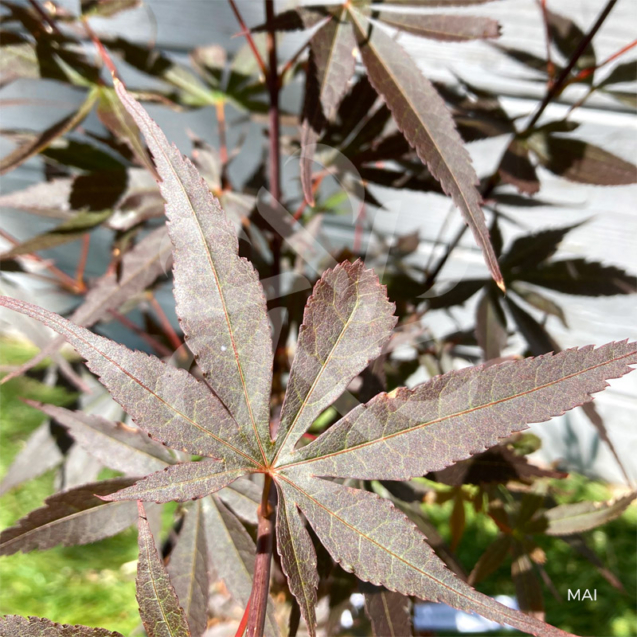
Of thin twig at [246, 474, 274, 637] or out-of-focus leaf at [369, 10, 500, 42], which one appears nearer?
thin twig at [246, 474, 274, 637]

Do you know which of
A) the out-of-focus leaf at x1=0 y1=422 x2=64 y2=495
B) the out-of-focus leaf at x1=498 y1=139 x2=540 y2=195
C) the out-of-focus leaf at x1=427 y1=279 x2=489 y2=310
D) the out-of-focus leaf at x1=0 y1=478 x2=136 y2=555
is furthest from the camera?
the out-of-focus leaf at x1=0 y1=422 x2=64 y2=495

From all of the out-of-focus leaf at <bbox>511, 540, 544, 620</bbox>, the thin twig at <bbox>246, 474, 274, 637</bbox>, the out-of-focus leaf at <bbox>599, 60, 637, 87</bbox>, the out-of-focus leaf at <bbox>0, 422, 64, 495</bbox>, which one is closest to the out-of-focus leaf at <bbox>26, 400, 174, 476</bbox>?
the thin twig at <bbox>246, 474, 274, 637</bbox>

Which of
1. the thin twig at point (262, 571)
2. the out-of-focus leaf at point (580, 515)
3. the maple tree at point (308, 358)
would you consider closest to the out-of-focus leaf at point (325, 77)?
the maple tree at point (308, 358)

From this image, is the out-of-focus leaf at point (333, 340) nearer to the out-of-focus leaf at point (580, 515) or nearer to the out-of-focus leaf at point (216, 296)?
the out-of-focus leaf at point (216, 296)

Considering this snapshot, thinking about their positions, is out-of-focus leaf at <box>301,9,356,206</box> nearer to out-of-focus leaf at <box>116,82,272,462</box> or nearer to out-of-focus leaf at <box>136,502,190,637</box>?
out-of-focus leaf at <box>116,82,272,462</box>

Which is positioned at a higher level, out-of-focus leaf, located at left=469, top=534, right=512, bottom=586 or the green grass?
out-of-focus leaf, located at left=469, top=534, right=512, bottom=586

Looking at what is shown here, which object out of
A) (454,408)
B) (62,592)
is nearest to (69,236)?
(454,408)
